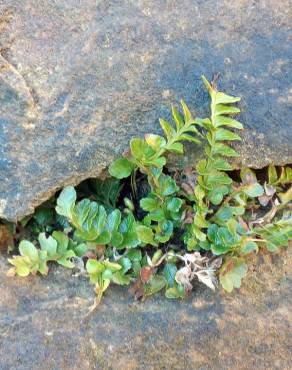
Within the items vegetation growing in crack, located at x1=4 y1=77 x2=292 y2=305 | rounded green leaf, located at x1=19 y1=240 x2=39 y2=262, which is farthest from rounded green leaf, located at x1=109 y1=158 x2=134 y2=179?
rounded green leaf, located at x1=19 y1=240 x2=39 y2=262

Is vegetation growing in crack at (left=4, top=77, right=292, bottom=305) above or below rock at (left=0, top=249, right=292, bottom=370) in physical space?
above

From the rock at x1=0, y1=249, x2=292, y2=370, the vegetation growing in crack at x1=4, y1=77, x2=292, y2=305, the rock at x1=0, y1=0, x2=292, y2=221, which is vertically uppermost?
the rock at x1=0, y1=0, x2=292, y2=221

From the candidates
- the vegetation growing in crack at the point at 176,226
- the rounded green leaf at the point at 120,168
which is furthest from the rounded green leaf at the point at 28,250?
the rounded green leaf at the point at 120,168

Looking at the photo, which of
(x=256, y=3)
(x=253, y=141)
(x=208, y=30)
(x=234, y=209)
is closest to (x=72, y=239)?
(x=234, y=209)

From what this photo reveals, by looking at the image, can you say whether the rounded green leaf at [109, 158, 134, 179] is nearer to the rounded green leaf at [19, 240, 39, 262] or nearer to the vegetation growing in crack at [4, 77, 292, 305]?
the vegetation growing in crack at [4, 77, 292, 305]

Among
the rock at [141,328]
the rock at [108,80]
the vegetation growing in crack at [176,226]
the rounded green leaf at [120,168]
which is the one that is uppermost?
the rock at [108,80]

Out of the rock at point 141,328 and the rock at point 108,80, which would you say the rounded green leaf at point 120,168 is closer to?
the rock at point 108,80
